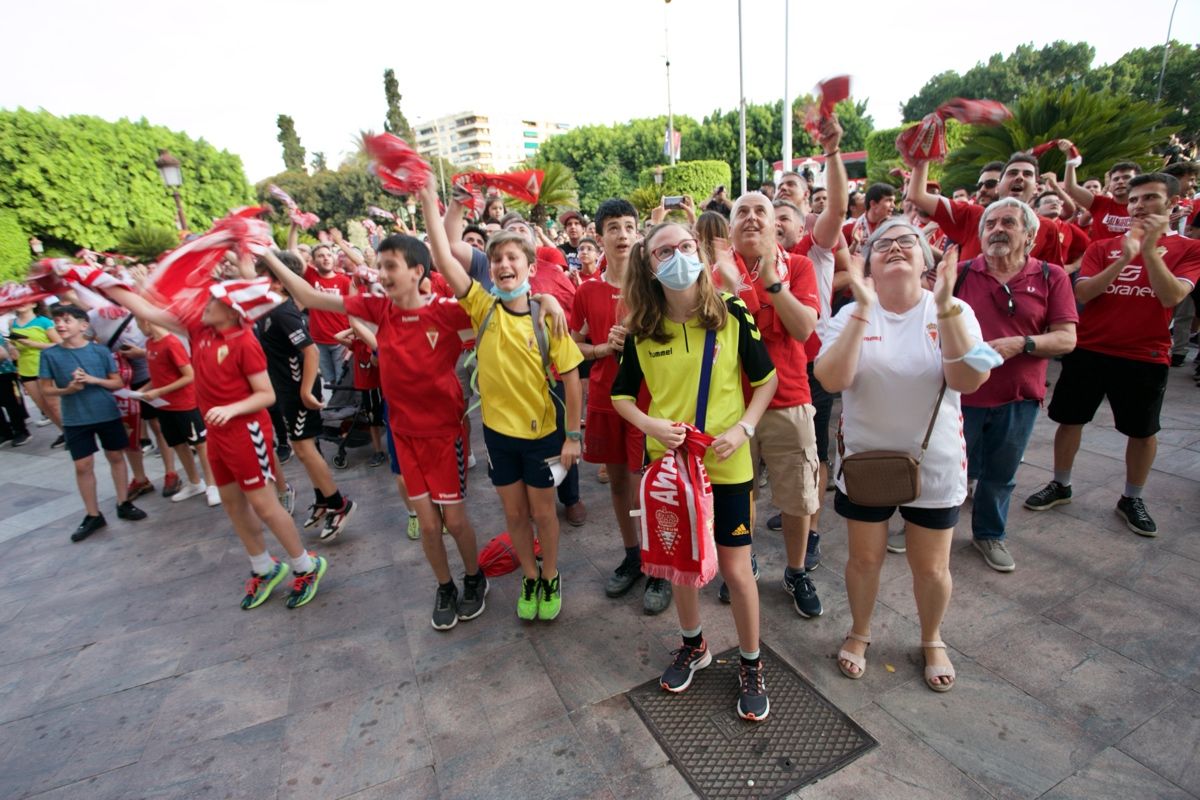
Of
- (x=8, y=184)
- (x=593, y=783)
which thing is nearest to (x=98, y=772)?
(x=593, y=783)

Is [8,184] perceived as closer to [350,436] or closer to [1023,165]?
[350,436]

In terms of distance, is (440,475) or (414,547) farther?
(414,547)

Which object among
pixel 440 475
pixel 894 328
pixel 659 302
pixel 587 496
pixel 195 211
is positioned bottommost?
pixel 587 496

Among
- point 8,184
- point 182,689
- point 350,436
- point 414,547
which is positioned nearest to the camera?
point 182,689

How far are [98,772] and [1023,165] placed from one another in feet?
22.6

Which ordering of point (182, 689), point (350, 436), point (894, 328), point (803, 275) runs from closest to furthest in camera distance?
point (894, 328) → point (803, 275) → point (182, 689) → point (350, 436)

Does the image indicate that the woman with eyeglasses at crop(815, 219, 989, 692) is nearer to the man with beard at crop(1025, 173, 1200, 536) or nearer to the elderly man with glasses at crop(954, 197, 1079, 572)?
the elderly man with glasses at crop(954, 197, 1079, 572)

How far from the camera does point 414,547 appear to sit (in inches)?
171

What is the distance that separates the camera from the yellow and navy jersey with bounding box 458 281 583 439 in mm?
3023

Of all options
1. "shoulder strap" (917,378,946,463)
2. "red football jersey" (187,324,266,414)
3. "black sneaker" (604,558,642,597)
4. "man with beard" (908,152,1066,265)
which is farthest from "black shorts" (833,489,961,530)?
"red football jersey" (187,324,266,414)

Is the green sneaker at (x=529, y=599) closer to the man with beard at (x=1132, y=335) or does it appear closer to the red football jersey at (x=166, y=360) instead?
the man with beard at (x=1132, y=335)

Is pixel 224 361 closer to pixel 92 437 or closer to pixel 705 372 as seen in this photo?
pixel 705 372

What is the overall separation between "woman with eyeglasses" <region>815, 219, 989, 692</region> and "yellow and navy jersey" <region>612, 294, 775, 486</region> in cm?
30

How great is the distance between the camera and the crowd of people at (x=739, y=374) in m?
2.41
